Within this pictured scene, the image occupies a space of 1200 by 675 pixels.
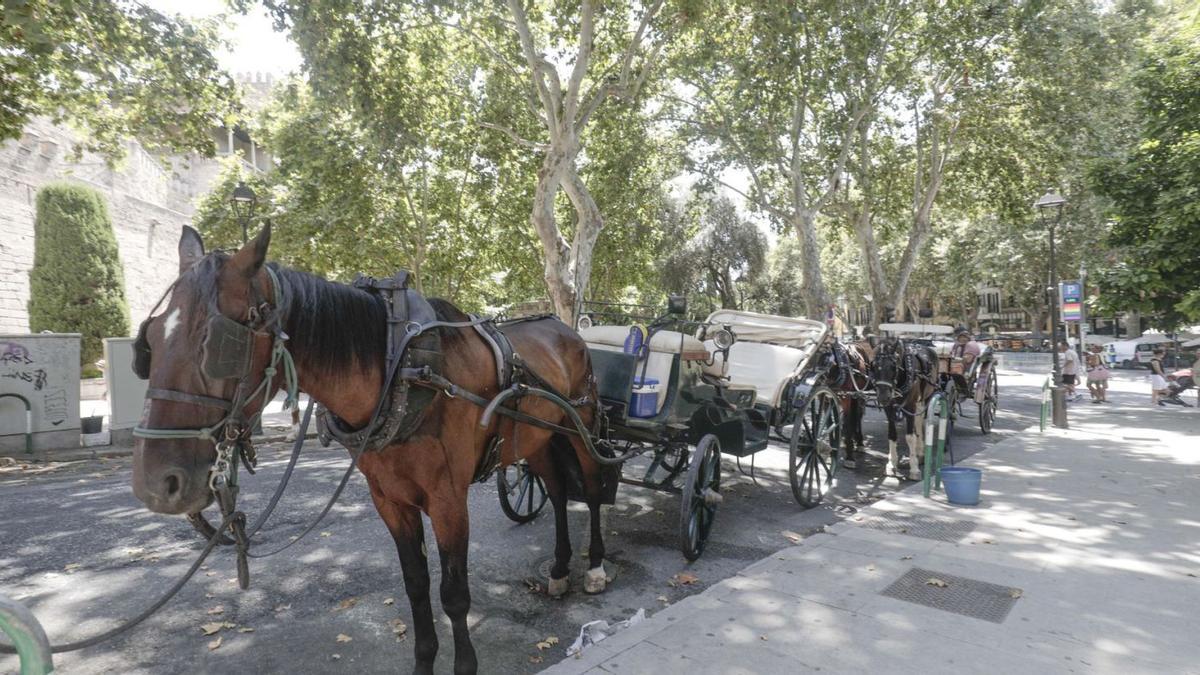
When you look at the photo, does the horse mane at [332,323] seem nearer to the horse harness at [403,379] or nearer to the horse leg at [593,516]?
the horse harness at [403,379]

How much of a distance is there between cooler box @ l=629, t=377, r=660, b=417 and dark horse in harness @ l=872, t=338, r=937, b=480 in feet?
13.7

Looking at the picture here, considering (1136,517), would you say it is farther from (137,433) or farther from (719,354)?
(137,433)

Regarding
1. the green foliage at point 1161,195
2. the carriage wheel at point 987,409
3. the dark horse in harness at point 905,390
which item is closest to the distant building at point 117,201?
the dark horse in harness at point 905,390

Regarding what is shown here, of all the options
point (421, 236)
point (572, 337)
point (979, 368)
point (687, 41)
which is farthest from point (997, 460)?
point (421, 236)

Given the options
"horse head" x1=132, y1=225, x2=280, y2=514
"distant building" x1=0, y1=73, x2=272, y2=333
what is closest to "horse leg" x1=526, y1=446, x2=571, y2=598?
"horse head" x1=132, y1=225, x2=280, y2=514

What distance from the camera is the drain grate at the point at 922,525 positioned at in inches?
235

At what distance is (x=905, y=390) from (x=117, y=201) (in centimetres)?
2524

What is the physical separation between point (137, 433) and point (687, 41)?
15.6m

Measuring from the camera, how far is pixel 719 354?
21.2ft

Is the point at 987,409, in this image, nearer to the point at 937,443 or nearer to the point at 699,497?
the point at 937,443

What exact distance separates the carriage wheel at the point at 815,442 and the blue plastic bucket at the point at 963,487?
1.21 meters

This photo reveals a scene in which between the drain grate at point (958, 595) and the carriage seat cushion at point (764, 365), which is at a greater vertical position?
the carriage seat cushion at point (764, 365)

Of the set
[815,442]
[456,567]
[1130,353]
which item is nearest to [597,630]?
[456,567]

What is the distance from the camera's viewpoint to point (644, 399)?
5.59m
